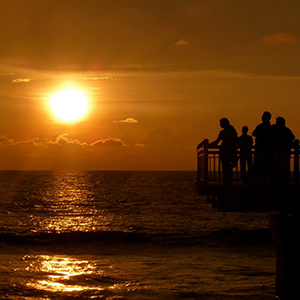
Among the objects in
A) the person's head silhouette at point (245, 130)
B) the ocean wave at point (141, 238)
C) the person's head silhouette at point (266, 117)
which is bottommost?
the ocean wave at point (141, 238)

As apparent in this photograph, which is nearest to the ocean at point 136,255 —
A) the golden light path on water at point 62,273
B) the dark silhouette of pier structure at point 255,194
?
the golden light path on water at point 62,273

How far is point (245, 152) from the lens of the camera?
646 inches

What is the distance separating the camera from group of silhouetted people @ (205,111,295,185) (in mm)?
16094

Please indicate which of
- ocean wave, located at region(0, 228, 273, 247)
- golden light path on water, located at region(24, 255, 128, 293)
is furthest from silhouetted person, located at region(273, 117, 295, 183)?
ocean wave, located at region(0, 228, 273, 247)

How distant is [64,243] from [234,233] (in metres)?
15.8

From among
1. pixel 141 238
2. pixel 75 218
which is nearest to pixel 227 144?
pixel 141 238

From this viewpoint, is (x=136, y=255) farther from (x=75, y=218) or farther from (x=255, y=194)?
(x=75, y=218)

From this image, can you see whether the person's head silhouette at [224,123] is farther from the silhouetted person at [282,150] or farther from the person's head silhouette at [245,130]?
the silhouetted person at [282,150]

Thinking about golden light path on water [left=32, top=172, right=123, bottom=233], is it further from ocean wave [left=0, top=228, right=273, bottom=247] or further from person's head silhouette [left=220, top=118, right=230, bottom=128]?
person's head silhouette [left=220, top=118, right=230, bottom=128]

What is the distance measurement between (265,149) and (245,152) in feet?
2.00

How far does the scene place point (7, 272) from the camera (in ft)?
93.9

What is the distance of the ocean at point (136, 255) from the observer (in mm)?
24672

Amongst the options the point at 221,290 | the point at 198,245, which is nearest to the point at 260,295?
the point at 221,290

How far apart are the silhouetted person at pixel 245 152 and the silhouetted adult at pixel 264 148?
29cm
